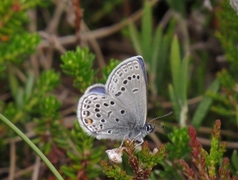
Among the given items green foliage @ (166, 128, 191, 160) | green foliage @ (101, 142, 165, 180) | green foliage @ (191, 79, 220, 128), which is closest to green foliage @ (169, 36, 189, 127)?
green foliage @ (191, 79, 220, 128)

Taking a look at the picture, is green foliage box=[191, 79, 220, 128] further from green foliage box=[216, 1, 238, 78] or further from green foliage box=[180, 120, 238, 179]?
green foliage box=[180, 120, 238, 179]

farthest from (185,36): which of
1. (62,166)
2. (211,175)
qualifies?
(211,175)

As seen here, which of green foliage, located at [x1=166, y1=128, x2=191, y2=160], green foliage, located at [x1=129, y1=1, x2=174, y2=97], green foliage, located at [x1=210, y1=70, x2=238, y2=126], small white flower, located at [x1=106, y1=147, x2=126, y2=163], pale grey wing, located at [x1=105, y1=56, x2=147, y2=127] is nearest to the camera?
small white flower, located at [x1=106, y1=147, x2=126, y2=163]

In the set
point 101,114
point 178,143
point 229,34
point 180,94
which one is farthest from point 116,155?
point 229,34

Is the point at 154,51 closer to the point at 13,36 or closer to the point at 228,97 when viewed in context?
the point at 228,97

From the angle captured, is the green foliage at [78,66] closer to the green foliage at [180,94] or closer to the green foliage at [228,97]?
the green foliage at [180,94]

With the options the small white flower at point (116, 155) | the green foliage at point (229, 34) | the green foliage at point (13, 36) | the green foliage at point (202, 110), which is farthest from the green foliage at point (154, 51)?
the small white flower at point (116, 155)

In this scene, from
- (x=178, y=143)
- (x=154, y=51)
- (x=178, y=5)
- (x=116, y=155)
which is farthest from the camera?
(x=178, y=5)
